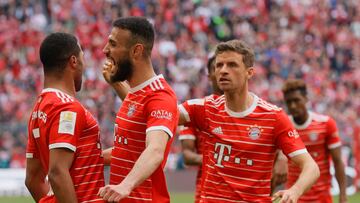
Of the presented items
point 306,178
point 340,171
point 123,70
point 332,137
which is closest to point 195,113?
point 306,178

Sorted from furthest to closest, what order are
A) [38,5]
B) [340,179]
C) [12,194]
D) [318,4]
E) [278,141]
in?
[318,4], [38,5], [12,194], [340,179], [278,141]

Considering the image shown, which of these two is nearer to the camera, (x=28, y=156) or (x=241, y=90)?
(x=28, y=156)

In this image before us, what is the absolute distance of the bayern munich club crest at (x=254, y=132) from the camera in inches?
297

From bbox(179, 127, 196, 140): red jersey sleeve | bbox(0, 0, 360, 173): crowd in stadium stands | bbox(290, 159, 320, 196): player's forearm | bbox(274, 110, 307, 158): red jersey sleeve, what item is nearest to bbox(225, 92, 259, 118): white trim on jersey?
bbox(274, 110, 307, 158): red jersey sleeve

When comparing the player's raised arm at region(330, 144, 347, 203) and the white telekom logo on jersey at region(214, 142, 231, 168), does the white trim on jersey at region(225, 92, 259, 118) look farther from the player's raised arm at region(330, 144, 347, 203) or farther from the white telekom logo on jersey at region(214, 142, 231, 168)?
the player's raised arm at region(330, 144, 347, 203)

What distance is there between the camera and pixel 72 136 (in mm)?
6441

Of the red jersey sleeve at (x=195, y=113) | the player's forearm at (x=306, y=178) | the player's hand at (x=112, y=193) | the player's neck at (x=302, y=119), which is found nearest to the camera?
the player's hand at (x=112, y=193)

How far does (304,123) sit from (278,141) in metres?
3.74

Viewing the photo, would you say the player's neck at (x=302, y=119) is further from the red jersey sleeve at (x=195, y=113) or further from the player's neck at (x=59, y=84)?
the player's neck at (x=59, y=84)

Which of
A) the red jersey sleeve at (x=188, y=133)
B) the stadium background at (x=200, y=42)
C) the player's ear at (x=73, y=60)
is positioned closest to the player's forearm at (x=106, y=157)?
the player's ear at (x=73, y=60)

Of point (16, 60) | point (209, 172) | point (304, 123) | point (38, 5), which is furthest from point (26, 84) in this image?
point (209, 172)

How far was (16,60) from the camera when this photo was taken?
26469 millimetres

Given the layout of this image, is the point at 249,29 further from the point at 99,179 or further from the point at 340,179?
the point at 99,179

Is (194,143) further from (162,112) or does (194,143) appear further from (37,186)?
(162,112)
